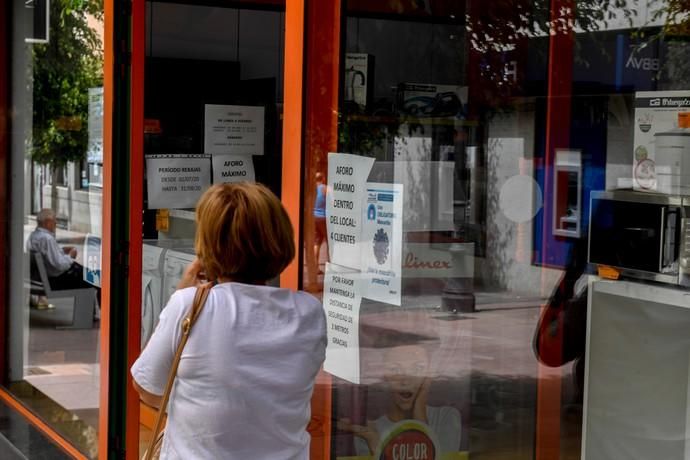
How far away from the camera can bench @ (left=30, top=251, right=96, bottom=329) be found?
21.6ft

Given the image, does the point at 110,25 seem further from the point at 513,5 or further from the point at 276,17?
the point at 513,5

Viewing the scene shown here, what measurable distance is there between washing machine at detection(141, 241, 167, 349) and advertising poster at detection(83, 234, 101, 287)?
1.13 feet

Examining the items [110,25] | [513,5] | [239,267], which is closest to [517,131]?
[513,5]

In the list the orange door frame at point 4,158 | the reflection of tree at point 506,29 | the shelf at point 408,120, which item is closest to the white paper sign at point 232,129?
the shelf at point 408,120

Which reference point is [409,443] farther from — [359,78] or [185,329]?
[185,329]

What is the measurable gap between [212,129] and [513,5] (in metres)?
2.49

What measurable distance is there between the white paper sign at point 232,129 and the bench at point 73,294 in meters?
1.11

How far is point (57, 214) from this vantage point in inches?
294

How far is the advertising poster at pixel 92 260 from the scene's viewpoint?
6.25 metres

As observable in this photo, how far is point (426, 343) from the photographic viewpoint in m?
4.36

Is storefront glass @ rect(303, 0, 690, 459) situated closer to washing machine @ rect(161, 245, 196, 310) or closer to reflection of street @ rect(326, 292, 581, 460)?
reflection of street @ rect(326, 292, 581, 460)

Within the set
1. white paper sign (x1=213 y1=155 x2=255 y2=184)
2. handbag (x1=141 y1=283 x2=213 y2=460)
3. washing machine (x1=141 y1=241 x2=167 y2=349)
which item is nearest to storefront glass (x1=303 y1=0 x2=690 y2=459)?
handbag (x1=141 y1=283 x2=213 y2=460)

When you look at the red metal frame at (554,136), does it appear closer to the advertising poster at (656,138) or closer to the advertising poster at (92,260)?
the advertising poster at (656,138)

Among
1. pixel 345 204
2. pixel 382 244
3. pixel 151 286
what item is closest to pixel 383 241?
pixel 382 244
